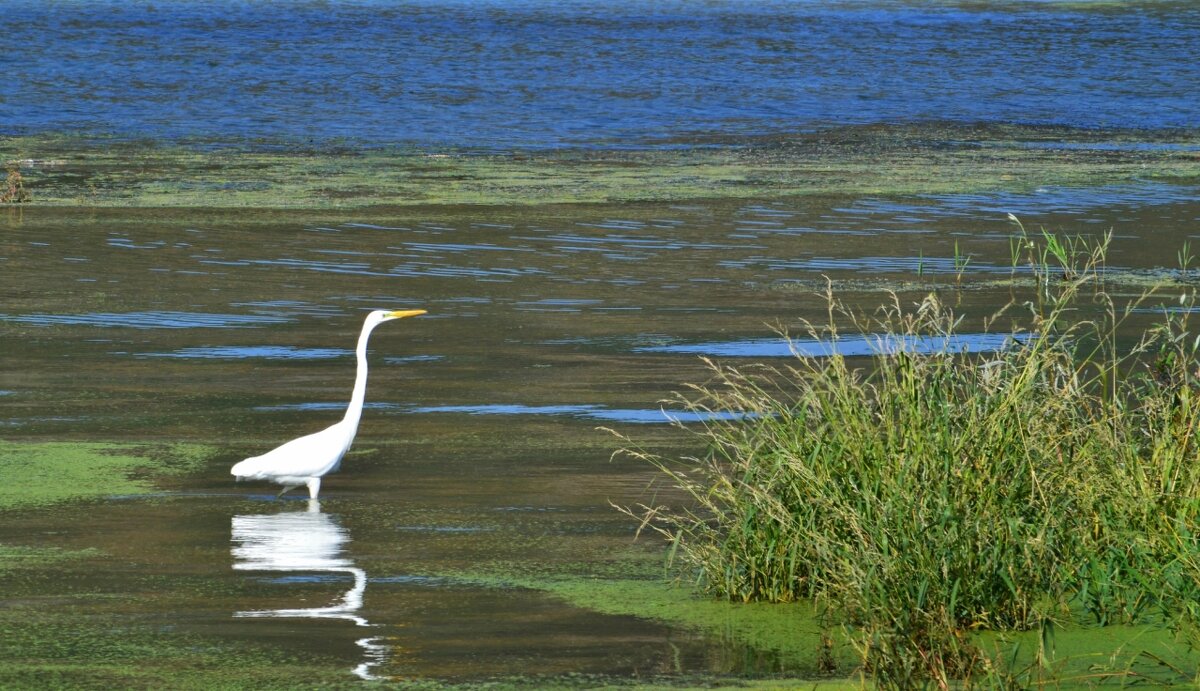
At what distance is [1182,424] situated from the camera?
21.3 ft

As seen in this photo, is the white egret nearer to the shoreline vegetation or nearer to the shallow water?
the shallow water

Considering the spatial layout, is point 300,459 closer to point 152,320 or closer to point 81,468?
point 81,468

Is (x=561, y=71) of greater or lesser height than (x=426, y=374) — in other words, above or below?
above

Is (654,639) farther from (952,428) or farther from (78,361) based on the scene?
(78,361)

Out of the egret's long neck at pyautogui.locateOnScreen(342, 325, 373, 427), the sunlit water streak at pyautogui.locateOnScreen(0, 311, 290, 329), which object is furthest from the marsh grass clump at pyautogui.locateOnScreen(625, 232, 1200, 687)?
the sunlit water streak at pyautogui.locateOnScreen(0, 311, 290, 329)

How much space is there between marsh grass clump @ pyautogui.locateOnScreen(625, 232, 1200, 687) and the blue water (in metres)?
22.8

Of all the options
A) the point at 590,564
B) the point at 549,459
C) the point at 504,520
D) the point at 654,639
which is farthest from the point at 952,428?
the point at 549,459

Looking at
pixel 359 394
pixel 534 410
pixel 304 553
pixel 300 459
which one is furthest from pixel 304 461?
pixel 534 410

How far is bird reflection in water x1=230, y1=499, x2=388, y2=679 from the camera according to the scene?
21.7 feet

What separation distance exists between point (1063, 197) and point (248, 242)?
33.6 feet

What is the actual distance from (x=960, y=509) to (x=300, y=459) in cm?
353

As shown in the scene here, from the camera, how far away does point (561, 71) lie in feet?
133

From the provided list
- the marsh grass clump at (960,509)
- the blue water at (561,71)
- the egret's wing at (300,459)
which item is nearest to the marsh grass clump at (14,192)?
the blue water at (561,71)

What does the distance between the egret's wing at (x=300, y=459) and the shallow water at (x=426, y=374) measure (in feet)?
0.58
